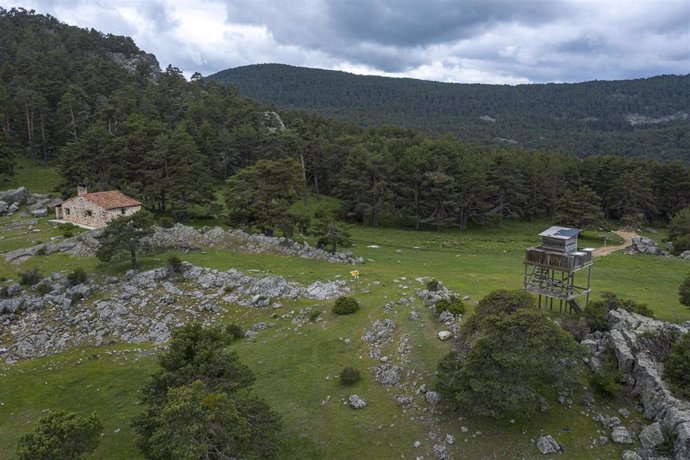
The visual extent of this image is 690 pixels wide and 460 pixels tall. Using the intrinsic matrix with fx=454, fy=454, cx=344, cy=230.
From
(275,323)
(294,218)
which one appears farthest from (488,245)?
(275,323)

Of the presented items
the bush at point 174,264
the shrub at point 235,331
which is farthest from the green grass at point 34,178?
the shrub at point 235,331

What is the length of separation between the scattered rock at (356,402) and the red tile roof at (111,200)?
128ft

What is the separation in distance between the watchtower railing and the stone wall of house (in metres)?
39.9

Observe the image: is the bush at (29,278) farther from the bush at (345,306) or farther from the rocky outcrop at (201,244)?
the bush at (345,306)

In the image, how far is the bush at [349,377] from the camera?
22500mm

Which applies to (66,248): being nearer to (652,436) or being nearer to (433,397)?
(433,397)

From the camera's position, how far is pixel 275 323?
30.0 metres

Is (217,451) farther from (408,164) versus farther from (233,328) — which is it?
(408,164)

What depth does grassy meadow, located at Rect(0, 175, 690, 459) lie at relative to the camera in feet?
61.2

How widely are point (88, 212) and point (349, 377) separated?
1601 inches

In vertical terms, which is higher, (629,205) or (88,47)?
(88,47)

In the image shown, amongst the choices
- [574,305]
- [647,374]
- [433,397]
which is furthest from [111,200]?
[647,374]

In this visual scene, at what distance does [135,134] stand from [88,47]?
99.0 meters

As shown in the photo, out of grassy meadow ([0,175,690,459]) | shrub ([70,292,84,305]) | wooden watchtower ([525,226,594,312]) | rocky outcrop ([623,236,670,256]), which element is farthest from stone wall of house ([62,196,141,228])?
rocky outcrop ([623,236,670,256])
